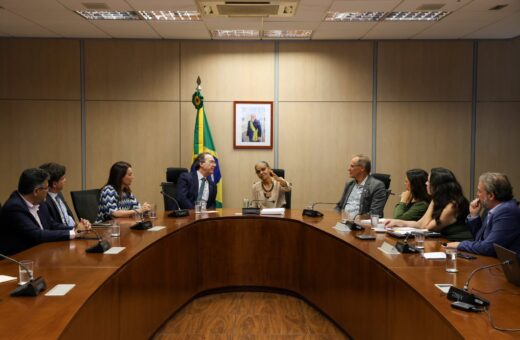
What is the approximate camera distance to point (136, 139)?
22.8 feet

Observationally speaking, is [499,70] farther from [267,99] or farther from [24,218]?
[24,218]

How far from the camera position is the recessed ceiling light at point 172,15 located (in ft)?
18.3

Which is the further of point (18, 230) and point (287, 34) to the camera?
point (287, 34)

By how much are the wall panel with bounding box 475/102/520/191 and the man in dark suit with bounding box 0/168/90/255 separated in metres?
5.88

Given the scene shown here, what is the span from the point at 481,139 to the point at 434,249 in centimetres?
443

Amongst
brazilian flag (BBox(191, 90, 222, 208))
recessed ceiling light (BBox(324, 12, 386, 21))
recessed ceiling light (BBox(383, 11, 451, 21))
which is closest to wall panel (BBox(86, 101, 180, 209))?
brazilian flag (BBox(191, 90, 222, 208))

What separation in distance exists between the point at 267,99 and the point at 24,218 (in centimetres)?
425

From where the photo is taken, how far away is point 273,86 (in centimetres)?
688

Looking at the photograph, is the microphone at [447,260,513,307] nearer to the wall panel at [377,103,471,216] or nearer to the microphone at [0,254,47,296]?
the microphone at [0,254,47,296]

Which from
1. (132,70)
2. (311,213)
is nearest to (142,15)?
(132,70)

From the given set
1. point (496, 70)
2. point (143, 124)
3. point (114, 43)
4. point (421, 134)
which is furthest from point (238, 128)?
point (496, 70)

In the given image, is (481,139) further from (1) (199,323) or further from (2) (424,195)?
(1) (199,323)

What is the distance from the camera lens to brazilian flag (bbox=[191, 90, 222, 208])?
652 centimetres

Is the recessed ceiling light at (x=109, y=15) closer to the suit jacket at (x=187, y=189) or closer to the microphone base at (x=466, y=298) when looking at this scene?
the suit jacket at (x=187, y=189)
